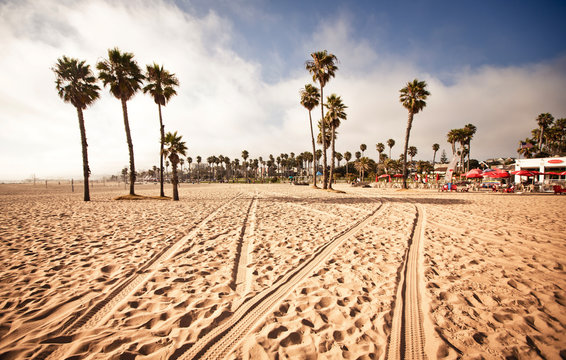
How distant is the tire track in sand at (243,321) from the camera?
2523mm

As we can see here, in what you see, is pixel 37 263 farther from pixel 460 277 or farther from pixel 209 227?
pixel 460 277

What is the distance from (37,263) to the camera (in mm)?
4910

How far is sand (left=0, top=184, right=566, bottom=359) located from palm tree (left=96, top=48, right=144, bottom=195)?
16.9 m

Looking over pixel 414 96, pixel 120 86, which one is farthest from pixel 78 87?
pixel 414 96

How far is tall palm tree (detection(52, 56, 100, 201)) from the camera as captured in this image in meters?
18.1

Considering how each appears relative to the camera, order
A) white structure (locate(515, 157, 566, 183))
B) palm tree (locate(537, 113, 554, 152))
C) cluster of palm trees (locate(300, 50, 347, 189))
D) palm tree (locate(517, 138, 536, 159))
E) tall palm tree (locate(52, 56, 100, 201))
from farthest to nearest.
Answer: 1. palm tree (locate(537, 113, 554, 152))
2. palm tree (locate(517, 138, 536, 159))
3. white structure (locate(515, 157, 566, 183))
4. cluster of palm trees (locate(300, 50, 347, 189))
5. tall palm tree (locate(52, 56, 100, 201))

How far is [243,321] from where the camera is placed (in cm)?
308

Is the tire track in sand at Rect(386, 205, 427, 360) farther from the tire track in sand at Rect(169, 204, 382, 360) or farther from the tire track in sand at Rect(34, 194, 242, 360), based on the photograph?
the tire track in sand at Rect(34, 194, 242, 360)

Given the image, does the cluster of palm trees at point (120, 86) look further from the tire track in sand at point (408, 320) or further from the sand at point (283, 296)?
the tire track in sand at point (408, 320)

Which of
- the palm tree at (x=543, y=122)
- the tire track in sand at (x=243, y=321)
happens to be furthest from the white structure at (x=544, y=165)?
the tire track in sand at (x=243, y=321)

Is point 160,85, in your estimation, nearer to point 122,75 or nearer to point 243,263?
point 122,75

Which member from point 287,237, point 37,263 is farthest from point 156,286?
point 287,237

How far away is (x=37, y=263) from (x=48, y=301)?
2.34 metres

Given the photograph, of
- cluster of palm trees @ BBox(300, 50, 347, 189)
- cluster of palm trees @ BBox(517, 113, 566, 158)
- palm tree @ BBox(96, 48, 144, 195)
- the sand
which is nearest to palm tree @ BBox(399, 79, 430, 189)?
cluster of palm trees @ BBox(300, 50, 347, 189)
